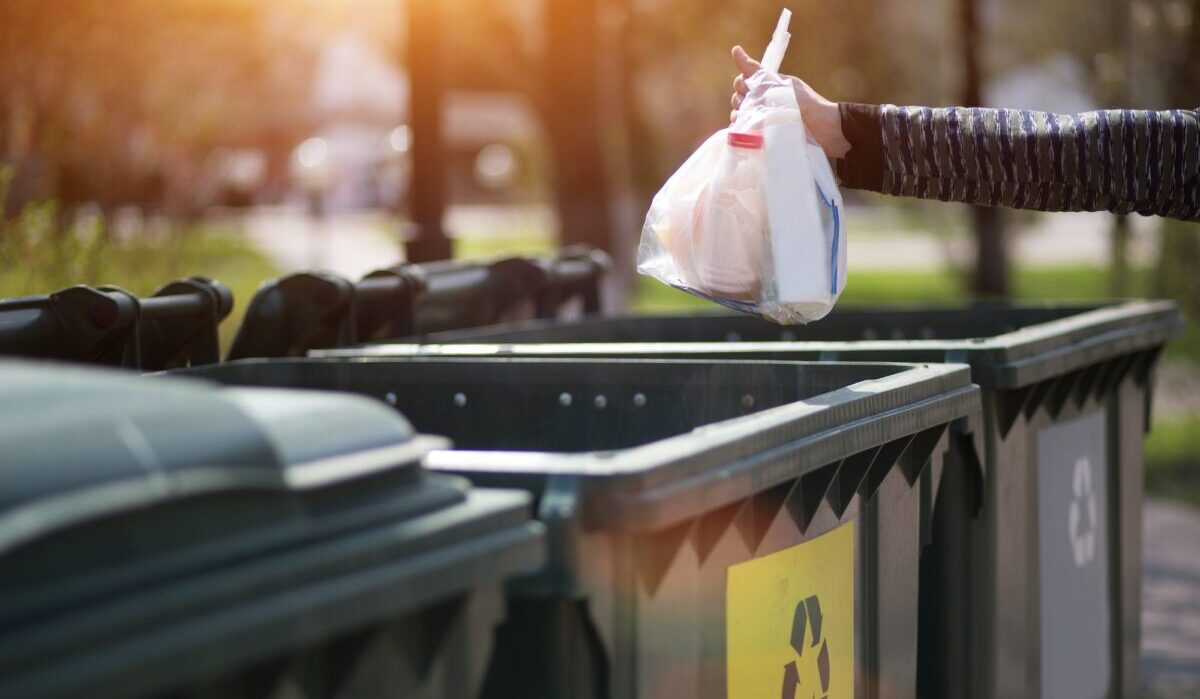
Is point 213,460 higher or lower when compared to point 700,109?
lower

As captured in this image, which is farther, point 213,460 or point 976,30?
point 976,30

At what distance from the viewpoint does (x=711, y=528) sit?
8.59 ft

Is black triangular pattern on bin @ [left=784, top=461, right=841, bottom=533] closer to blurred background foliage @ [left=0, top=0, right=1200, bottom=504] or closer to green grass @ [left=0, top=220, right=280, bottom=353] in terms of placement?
green grass @ [left=0, top=220, right=280, bottom=353]

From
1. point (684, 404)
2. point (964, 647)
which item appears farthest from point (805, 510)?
point (964, 647)

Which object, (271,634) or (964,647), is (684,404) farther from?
(271,634)

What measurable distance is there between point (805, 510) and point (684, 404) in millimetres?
729

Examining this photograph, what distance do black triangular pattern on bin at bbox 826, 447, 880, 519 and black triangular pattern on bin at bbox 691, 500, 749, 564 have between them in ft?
1.48

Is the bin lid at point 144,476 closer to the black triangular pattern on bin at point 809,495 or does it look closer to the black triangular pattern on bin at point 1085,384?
the black triangular pattern on bin at point 809,495

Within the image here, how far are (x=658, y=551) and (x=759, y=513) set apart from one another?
38 centimetres

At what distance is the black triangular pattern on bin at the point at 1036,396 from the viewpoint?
4227 mm

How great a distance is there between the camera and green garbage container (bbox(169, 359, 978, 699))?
235 centimetres

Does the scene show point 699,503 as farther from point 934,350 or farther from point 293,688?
point 934,350

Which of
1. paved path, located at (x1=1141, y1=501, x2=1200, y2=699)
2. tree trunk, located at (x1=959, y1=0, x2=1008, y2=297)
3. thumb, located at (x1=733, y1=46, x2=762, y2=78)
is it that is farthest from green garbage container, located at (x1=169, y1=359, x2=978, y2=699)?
tree trunk, located at (x1=959, y1=0, x2=1008, y2=297)

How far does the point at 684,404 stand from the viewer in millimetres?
3666
